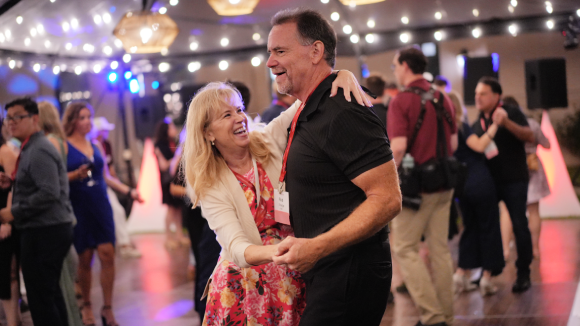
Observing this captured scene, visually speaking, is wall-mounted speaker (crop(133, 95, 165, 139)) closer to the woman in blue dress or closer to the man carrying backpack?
the woman in blue dress

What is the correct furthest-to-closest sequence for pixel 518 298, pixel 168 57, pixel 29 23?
pixel 168 57 < pixel 29 23 < pixel 518 298

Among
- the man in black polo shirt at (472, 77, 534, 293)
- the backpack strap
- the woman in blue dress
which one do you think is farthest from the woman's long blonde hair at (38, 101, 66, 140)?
the man in black polo shirt at (472, 77, 534, 293)

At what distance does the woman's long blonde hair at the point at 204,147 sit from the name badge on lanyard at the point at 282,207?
0.25 meters

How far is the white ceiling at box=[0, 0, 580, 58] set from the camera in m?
7.41

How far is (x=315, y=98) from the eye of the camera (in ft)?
5.46

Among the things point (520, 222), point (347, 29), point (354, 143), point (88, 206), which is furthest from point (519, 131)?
point (347, 29)

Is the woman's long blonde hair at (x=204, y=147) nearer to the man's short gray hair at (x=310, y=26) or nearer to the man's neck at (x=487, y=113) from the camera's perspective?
the man's short gray hair at (x=310, y=26)

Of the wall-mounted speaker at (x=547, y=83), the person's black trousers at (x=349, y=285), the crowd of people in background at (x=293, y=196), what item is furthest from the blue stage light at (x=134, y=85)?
the person's black trousers at (x=349, y=285)

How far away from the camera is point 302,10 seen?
67.9 inches

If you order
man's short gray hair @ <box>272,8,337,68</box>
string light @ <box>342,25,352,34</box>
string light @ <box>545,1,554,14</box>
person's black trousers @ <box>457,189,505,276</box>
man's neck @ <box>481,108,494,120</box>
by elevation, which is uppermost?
string light @ <box>342,25,352,34</box>

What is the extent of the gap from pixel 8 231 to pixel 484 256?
3.56 meters

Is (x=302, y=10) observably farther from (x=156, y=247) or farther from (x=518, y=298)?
(x=156, y=247)

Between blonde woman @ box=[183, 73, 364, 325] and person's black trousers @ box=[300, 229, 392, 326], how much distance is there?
0.85ft

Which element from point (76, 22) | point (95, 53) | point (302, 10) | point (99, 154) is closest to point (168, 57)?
point (95, 53)
